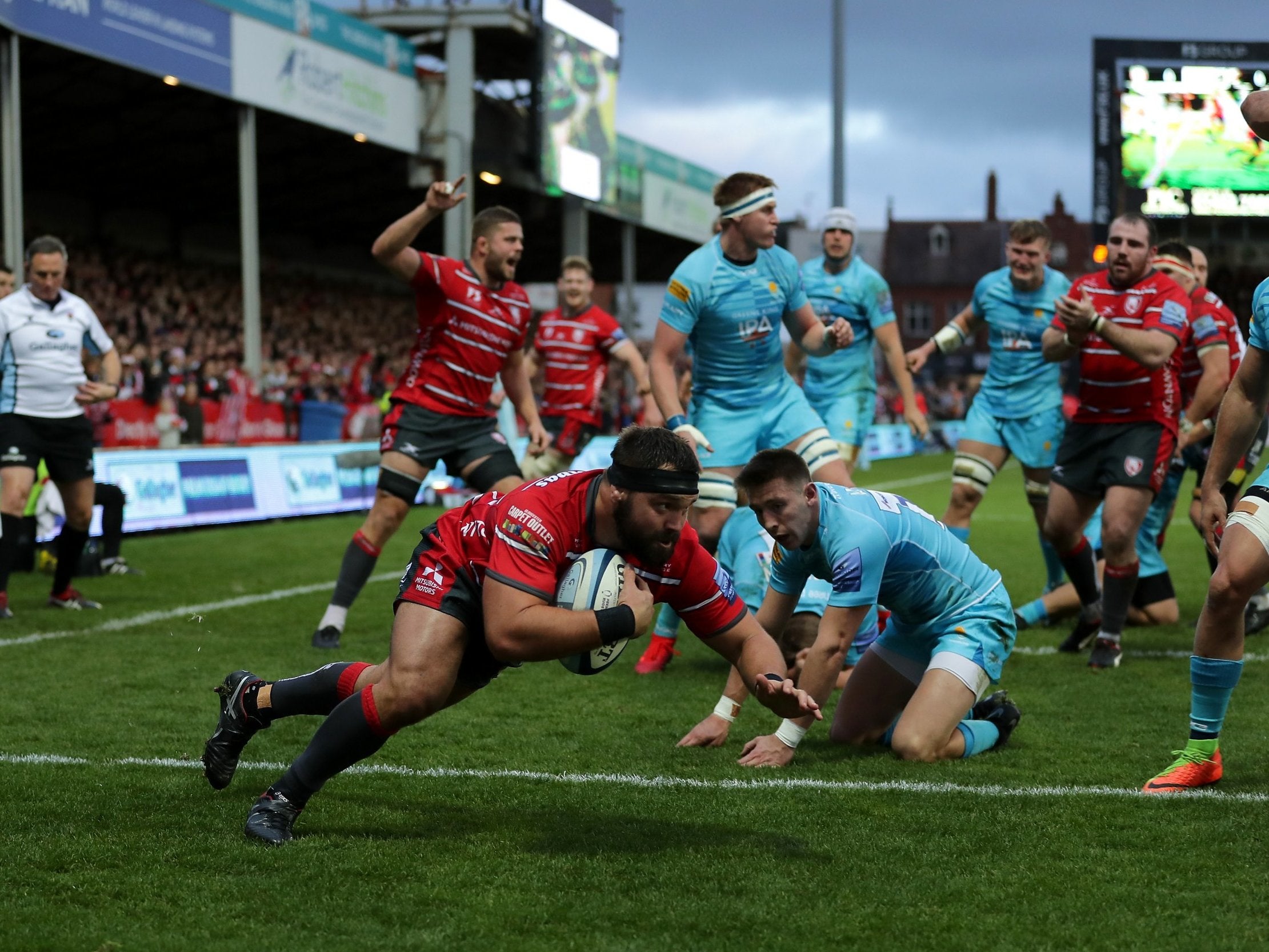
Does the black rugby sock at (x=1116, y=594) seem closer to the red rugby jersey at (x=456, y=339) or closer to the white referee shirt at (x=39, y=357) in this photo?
the red rugby jersey at (x=456, y=339)

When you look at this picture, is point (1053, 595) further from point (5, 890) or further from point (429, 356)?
point (5, 890)

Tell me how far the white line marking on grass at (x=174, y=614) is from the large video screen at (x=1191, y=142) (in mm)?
20574

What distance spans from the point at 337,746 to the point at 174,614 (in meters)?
5.68

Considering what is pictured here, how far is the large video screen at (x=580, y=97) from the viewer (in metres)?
31.8

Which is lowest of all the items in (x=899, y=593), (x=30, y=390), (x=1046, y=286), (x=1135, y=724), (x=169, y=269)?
(x=1135, y=724)

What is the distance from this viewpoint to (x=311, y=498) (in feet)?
57.2

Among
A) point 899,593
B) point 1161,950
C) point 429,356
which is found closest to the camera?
point 1161,950

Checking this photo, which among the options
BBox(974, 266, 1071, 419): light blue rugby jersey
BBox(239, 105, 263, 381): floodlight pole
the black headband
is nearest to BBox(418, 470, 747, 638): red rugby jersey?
the black headband

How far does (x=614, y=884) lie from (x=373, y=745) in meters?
0.86

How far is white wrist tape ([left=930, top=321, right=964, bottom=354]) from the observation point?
9766 mm

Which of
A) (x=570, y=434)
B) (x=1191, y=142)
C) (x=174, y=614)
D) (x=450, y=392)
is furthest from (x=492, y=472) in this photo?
(x=1191, y=142)

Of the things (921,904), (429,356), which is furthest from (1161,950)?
(429,356)

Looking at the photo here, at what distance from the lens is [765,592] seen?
723 cm

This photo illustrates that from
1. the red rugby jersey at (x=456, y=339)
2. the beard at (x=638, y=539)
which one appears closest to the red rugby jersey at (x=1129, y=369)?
the red rugby jersey at (x=456, y=339)
